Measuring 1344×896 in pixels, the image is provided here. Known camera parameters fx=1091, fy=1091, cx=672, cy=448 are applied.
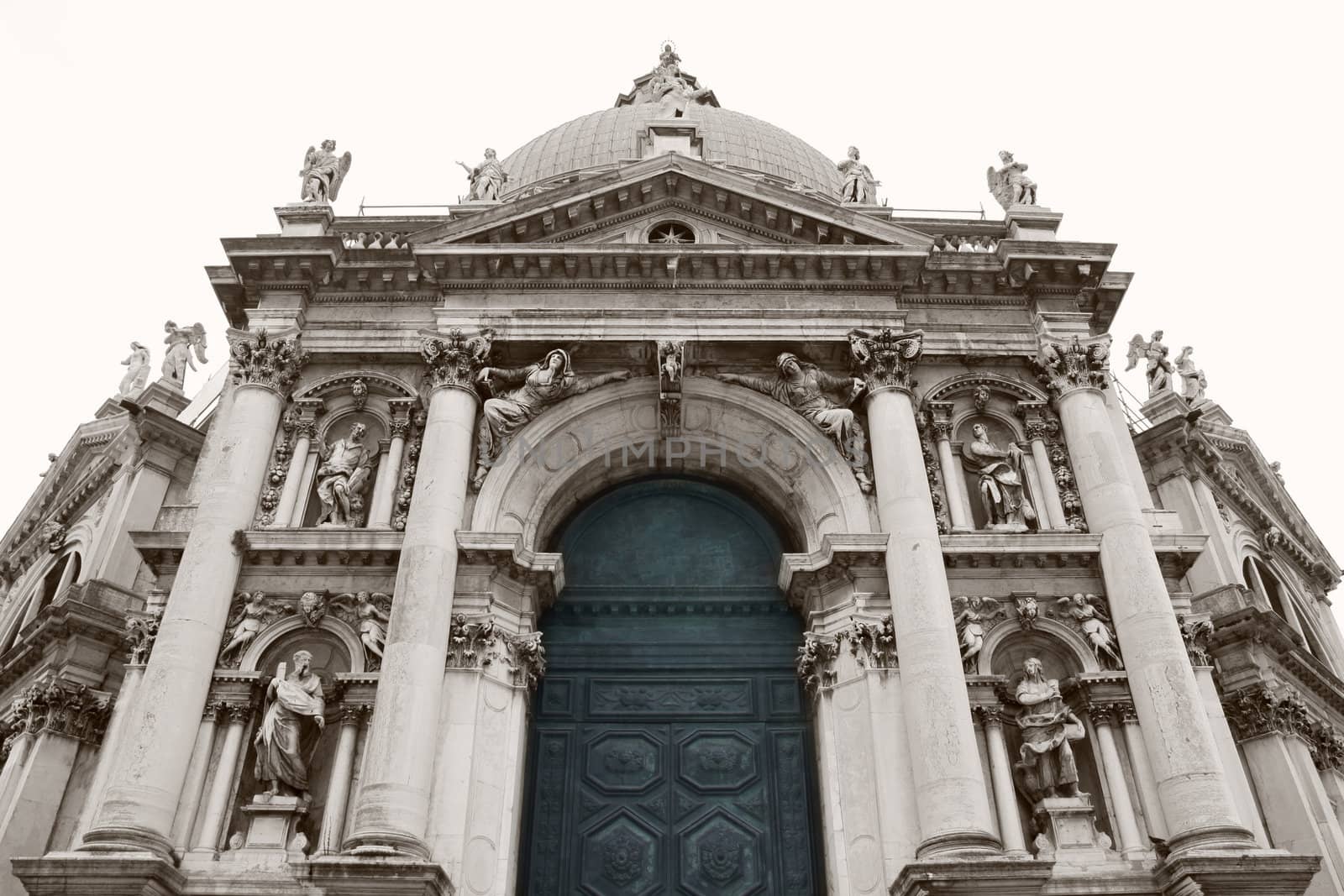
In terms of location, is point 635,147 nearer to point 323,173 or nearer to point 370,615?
point 323,173

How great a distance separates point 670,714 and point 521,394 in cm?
517

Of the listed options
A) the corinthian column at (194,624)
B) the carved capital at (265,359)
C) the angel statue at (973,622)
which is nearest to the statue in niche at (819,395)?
the angel statue at (973,622)

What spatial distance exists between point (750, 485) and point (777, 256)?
3563mm

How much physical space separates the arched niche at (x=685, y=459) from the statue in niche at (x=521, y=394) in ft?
0.46

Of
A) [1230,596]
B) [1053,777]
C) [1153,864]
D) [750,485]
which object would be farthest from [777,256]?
[1230,596]

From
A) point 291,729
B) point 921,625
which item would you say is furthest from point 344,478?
point 921,625

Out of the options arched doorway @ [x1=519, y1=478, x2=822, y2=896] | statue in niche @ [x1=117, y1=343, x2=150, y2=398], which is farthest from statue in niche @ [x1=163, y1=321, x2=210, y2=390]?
arched doorway @ [x1=519, y1=478, x2=822, y2=896]

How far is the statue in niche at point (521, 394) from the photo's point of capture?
15906 millimetres

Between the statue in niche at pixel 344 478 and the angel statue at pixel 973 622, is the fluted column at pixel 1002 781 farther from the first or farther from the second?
the statue in niche at pixel 344 478

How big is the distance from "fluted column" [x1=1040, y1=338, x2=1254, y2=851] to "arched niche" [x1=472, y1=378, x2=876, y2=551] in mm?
3262

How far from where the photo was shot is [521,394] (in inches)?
643

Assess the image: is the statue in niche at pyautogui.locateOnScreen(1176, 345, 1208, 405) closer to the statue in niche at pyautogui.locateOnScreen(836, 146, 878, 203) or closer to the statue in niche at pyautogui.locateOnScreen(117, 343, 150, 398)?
the statue in niche at pyautogui.locateOnScreen(836, 146, 878, 203)

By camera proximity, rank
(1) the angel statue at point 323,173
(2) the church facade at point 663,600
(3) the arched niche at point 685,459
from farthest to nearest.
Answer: (1) the angel statue at point 323,173, (3) the arched niche at point 685,459, (2) the church facade at point 663,600

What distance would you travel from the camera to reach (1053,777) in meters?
13.1
